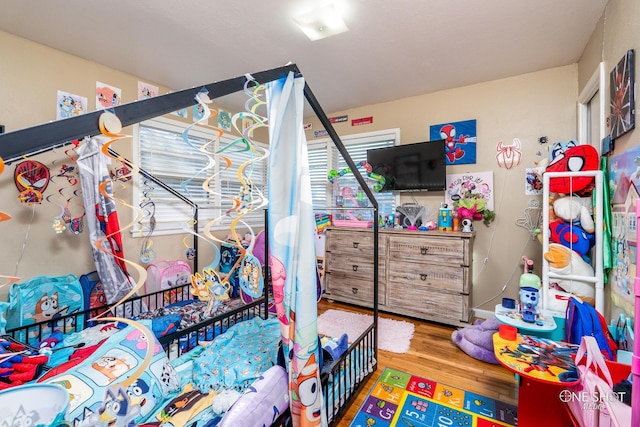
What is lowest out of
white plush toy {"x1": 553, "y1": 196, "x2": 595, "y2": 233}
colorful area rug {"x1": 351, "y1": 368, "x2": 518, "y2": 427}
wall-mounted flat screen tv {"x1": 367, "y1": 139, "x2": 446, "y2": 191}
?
colorful area rug {"x1": 351, "y1": 368, "x2": 518, "y2": 427}

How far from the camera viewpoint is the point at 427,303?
277cm

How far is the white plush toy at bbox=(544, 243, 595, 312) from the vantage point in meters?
1.91

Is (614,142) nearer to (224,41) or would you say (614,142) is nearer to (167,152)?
(224,41)

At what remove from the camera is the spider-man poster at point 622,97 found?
1.39 m

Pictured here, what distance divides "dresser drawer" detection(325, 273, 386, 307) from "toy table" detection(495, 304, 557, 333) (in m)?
1.29

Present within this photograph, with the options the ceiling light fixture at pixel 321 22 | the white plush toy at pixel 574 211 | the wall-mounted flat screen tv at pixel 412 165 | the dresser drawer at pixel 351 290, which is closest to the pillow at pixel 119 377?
the ceiling light fixture at pixel 321 22

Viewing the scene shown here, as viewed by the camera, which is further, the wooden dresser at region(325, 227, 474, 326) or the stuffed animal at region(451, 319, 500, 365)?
the wooden dresser at region(325, 227, 474, 326)

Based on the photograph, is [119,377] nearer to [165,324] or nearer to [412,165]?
[165,324]

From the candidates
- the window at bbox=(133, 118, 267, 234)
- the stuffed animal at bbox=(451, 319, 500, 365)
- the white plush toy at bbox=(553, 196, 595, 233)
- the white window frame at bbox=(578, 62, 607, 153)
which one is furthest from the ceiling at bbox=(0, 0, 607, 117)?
the stuffed animal at bbox=(451, 319, 500, 365)

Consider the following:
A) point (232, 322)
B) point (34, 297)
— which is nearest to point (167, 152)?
point (34, 297)

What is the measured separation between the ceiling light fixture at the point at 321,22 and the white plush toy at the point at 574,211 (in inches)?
78.2

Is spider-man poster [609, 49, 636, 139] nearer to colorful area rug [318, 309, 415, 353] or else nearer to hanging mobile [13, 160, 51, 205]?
colorful area rug [318, 309, 415, 353]

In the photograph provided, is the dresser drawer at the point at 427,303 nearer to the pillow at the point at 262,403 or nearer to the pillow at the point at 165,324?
the pillow at the point at 262,403

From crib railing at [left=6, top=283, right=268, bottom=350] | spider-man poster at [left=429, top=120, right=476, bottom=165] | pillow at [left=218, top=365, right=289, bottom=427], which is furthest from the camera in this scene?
spider-man poster at [left=429, top=120, right=476, bottom=165]
